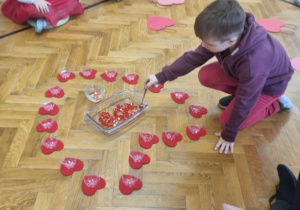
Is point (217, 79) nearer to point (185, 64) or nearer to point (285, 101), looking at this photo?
point (185, 64)

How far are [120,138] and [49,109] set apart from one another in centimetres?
39

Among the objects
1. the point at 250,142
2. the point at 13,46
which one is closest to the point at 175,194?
the point at 250,142

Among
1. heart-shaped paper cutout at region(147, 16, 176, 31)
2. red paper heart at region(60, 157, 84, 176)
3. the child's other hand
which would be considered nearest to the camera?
red paper heart at region(60, 157, 84, 176)

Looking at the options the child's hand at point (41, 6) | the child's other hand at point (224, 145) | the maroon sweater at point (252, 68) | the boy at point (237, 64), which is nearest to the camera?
the boy at point (237, 64)

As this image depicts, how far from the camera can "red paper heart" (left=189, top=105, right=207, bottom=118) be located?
146 centimetres

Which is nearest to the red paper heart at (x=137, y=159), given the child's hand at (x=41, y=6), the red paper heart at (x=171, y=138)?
the red paper heart at (x=171, y=138)

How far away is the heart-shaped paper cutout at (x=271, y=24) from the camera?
2.06 m

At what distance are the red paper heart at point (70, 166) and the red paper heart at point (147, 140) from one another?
29cm

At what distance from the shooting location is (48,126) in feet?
4.42

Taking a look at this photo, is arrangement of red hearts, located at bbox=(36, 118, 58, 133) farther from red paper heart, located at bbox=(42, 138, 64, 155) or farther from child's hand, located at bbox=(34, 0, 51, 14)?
child's hand, located at bbox=(34, 0, 51, 14)

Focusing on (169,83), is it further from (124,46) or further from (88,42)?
(88,42)

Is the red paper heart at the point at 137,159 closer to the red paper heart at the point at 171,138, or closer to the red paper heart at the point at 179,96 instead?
the red paper heart at the point at 171,138

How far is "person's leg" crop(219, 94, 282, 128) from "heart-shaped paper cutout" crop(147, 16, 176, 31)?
0.91 metres

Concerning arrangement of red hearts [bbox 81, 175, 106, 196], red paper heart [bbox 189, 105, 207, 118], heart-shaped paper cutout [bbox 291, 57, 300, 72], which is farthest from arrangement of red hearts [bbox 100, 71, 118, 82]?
heart-shaped paper cutout [bbox 291, 57, 300, 72]
